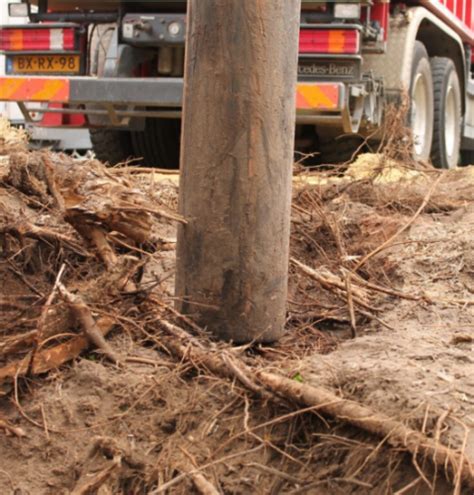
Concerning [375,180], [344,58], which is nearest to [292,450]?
[375,180]

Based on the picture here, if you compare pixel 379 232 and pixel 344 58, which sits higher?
pixel 344 58

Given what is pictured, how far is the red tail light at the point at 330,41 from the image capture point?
708cm

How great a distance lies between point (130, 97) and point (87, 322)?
4.17 metres

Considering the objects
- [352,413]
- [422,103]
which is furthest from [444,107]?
[352,413]

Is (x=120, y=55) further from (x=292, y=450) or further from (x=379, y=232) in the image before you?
(x=292, y=450)

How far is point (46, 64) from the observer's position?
7848 mm

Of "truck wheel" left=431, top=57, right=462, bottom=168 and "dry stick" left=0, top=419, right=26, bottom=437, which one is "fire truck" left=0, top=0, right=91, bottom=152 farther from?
"dry stick" left=0, top=419, right=26, bottom=437

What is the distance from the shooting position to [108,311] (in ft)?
10.8

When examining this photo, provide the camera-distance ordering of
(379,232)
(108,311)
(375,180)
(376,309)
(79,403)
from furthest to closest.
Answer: (375,180)
(379,232)
(376,309)
(108,311)
(79,403)

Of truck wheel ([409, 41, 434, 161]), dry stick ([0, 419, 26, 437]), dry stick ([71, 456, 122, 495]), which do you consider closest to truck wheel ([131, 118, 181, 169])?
truck wheel ([409, 41, 434, 161])

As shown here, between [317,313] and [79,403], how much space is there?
1.11 m

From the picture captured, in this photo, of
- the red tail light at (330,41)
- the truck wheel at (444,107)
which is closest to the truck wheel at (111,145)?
the red tail light at (330,41)

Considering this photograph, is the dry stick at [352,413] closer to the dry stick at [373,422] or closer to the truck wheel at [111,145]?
the dry stick at [373,422]

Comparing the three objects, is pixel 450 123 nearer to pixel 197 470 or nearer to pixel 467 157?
pixel 467 157
